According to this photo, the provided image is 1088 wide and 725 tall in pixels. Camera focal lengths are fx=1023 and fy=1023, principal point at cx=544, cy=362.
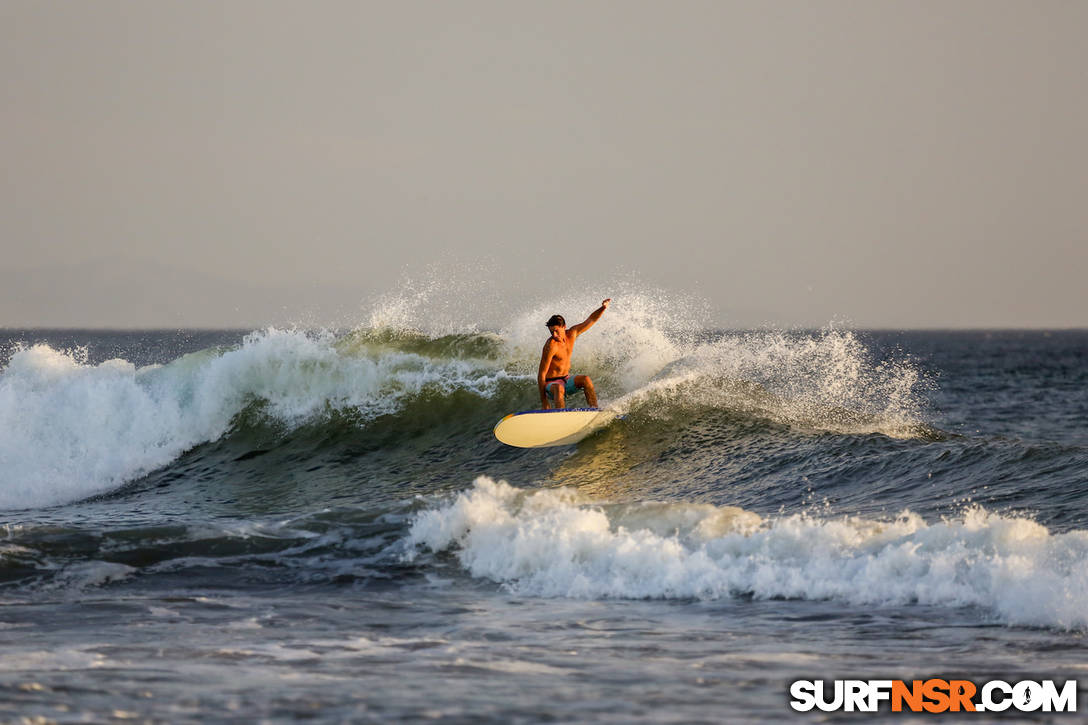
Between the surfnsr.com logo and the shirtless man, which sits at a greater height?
the shirtless man

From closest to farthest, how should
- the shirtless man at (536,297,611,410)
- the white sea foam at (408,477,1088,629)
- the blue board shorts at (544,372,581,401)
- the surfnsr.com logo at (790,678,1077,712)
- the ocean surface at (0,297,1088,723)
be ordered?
1. the surfnsr.com logo at (790,678,1077,712)
2. the ocean surface at (0,297,1088,723)
3. the white sea foam at (408,477,1088,629)
4. the shirtless man at (536,297,611,410)
5. the blue board shorts at (544,372,581,401)

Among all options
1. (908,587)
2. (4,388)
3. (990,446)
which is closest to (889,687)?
(908,587)

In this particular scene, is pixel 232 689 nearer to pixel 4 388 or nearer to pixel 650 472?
pixel 650 472

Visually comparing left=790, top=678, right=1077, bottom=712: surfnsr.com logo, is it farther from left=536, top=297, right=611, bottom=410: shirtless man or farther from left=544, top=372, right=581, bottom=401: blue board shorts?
left=544, top=372, right=581, bottom=401: blue board shorts

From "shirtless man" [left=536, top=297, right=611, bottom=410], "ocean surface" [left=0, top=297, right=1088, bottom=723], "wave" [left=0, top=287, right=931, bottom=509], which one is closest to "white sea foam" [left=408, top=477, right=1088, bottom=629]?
"ocean surface" [left=0, top=297, right=1088, bottom=723]

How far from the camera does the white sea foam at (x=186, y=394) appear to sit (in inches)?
719

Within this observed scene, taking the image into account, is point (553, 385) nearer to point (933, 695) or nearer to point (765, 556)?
point (765, 556)

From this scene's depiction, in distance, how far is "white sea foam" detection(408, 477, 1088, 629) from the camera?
8.12 m

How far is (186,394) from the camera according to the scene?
776 inches

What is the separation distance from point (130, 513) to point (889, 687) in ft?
35.7

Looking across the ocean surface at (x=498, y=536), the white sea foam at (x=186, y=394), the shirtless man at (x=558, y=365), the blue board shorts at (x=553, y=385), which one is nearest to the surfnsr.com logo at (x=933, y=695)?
the ocean surface at (x=498, y=536)

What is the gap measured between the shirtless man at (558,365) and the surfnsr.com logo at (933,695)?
8148 mm

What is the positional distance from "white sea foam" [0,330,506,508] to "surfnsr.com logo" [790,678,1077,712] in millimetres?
12782

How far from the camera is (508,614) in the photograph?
27.4ft
